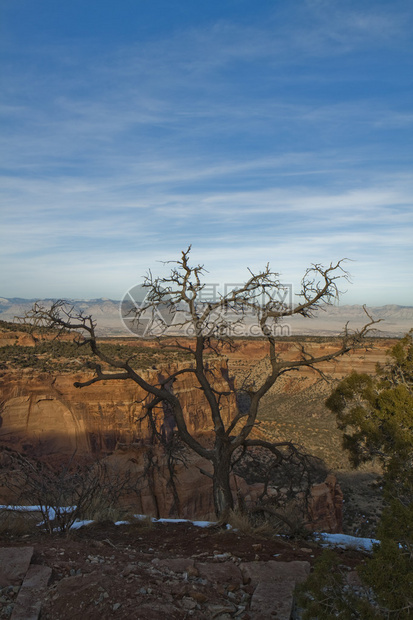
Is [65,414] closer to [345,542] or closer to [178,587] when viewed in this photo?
[345,542]

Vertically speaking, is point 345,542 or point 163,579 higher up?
point 163,579

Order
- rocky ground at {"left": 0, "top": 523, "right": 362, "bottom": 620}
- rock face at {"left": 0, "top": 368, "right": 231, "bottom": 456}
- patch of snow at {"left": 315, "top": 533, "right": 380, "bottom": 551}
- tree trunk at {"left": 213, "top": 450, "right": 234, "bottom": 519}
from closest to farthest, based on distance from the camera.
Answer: rocky ground at {"left": 0, "top": 523, "right": 362, "bottom": 620}, patch of snow at {"left": 315, "top": 533, "right": 380, "bottom": 551}, tree trunk at {"left": 213, "top": 450, "right": 234, "bottom": 519}, rock face at {"left": 0, "top": 368, "right": 231, "bottom": 456}

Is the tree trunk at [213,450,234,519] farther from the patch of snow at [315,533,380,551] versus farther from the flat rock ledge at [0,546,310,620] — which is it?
the flat rock ledge at [0,546,310,620]

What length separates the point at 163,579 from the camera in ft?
15.3

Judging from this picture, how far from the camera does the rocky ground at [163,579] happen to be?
4.06 metres

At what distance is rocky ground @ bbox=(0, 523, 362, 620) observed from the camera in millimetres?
4062

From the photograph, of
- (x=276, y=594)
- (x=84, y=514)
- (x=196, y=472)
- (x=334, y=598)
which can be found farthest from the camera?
(x=196, y=472)

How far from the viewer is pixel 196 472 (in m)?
18.3

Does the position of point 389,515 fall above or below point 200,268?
below

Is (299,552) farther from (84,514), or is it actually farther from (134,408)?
(134,408)

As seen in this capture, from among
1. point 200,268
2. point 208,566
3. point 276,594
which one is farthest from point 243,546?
point 200,268

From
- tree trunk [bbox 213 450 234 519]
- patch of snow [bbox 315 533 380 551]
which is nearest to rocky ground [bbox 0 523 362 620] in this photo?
patch of snow [bbox 315 533 380 551]

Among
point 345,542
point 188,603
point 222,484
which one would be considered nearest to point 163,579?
point 188,603

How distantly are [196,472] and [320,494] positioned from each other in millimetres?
5548
